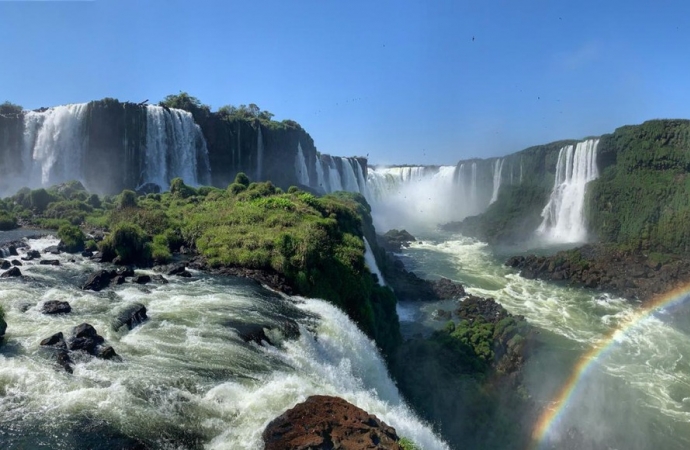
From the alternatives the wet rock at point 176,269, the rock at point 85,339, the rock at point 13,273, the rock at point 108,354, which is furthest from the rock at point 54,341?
the wet rock at point 176,269

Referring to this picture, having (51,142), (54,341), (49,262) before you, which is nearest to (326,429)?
(54,341)

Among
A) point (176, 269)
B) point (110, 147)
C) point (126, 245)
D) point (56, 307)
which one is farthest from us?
point (110, 147)

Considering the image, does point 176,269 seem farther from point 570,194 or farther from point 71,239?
point 570,194

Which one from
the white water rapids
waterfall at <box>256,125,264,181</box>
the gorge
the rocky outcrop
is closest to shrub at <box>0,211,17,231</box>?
the gorge

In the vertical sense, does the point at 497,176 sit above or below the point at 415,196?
above

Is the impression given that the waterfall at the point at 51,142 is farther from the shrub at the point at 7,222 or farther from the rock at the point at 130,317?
the rock at the point at 130,317
